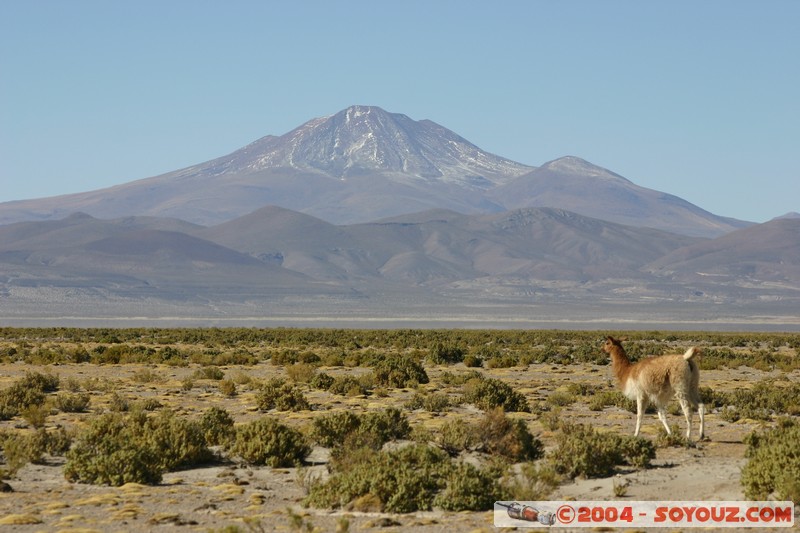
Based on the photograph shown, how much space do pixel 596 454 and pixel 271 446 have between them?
4.07m

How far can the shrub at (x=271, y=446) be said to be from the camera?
43.8 ft

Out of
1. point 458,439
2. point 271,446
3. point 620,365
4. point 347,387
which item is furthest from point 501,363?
point 271,446

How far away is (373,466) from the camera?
11.3 metres

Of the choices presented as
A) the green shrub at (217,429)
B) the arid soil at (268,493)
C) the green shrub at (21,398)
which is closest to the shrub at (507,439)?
the arid soil at (268,493)

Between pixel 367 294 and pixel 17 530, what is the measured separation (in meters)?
178

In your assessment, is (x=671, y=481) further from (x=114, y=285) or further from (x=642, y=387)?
(x=114, y=285)

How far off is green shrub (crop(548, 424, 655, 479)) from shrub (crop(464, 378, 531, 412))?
601 cm

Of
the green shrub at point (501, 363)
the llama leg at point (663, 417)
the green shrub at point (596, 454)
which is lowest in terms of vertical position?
the green shrub at point (501, 363)

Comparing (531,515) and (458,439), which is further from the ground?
(458,439)

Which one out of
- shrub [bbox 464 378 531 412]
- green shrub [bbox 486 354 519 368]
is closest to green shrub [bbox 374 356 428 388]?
shrub [bbox 464 378 531 412]

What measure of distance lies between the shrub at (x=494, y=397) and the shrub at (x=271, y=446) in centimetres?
603

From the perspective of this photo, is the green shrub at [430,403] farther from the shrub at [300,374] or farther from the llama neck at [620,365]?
the shrub at [300,374]

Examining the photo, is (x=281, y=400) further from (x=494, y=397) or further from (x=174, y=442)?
(x=174, y=442)

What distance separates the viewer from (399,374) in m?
24.6
